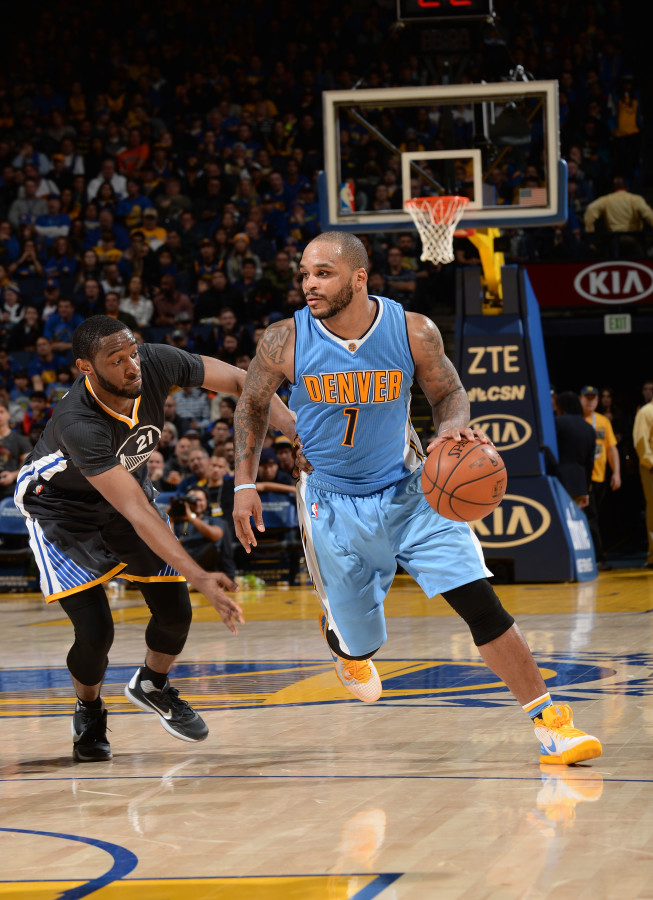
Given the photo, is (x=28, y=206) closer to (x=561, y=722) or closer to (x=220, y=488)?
(x=220, y=488)

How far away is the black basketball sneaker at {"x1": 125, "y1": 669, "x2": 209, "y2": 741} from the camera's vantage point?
4.63m

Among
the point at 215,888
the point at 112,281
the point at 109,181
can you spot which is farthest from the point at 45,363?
the point at 215,888

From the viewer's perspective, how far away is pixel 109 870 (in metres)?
3.02

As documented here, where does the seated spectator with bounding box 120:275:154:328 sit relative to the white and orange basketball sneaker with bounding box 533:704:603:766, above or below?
above

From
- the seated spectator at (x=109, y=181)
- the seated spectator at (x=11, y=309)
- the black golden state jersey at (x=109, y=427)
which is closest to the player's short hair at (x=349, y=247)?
the black golden state jersey at (x=109, y=427)

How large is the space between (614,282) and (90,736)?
1166 centimetres

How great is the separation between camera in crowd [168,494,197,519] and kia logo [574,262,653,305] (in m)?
6.31

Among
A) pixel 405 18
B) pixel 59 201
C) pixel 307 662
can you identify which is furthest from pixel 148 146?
pixel 307 662

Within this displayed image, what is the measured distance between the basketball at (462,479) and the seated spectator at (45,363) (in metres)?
11.6

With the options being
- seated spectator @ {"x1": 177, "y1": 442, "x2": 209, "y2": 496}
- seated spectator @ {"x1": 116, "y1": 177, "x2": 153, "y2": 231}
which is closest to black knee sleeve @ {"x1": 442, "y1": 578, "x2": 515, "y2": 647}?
seated spectator @ {"x1": 177, "y1": 442, "x2": 209, "y2": 496}

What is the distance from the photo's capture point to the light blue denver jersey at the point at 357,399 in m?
4.41

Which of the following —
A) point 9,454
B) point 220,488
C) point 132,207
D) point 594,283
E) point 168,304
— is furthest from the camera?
point 132,207

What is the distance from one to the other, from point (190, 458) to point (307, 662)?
18.9 ft

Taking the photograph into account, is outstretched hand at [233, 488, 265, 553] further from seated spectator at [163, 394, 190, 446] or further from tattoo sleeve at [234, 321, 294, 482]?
seated spectator at [163, 394, 190, 446]
